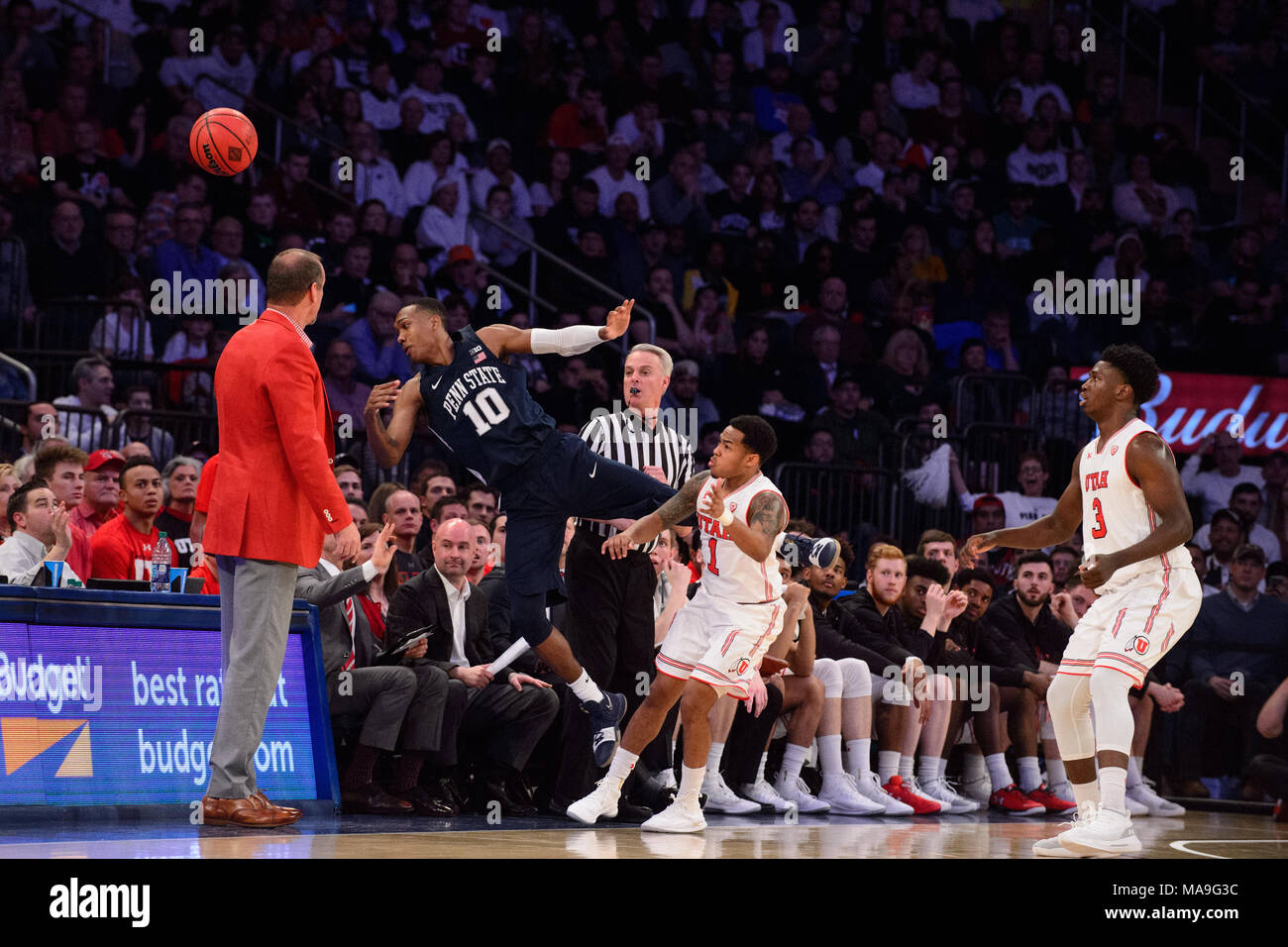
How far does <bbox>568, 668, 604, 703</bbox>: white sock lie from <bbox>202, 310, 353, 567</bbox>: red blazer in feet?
5.18

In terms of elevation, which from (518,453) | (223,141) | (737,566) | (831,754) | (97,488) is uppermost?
(223,141)

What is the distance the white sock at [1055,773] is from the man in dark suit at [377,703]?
436 centimetres

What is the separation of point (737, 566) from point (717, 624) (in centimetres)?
29

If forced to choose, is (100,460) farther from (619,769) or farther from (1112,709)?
(1112,709)

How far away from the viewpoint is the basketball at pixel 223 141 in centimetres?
834

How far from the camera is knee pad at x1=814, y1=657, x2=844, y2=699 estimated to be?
956 cm

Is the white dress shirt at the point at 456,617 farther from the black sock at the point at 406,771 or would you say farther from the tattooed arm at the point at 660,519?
the tattooed arm at the point at 660,519

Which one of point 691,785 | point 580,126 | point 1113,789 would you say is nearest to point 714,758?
point 691,785

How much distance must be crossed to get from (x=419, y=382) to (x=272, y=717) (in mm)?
1751

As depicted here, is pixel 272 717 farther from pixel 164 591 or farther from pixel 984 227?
pixel 984 227

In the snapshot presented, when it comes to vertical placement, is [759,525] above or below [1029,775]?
above

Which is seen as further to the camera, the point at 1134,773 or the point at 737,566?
the point at 1134,773

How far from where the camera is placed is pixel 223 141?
27.3ft
